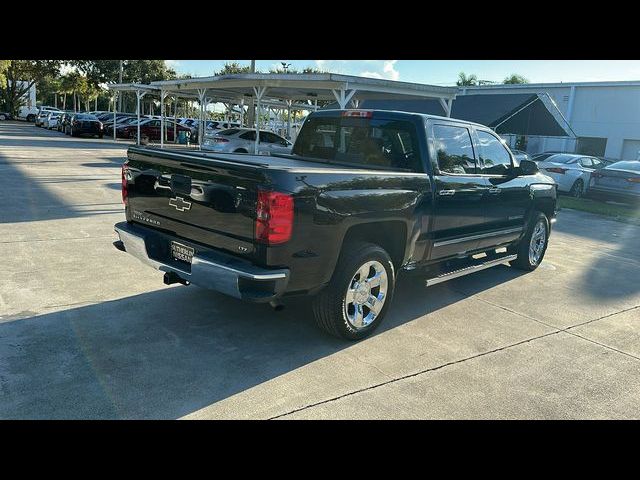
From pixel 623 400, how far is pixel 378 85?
12.7 meters

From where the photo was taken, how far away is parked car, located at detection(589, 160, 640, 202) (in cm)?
1519

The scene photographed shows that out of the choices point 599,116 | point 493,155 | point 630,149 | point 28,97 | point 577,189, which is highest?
point 599,116

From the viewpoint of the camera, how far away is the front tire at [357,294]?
4234 mm

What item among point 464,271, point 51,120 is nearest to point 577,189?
point 464,271

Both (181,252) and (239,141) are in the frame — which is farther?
(239,141)

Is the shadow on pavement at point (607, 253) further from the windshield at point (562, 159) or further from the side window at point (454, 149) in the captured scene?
the windshield at point (562, 159)

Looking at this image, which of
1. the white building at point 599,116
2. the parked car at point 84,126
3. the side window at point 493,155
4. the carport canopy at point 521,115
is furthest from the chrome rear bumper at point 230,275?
the white building at point 599,116

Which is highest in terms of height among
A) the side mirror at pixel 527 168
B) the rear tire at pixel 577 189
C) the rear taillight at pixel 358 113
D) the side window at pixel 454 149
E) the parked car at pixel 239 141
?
the rear taillight at pixel 358 113

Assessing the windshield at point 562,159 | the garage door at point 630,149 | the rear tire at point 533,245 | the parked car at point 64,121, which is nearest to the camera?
the rear tire at point 533,245

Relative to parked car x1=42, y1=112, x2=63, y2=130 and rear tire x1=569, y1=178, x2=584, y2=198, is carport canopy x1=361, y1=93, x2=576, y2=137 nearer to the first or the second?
rear tire x1=569, y1=178, x2=584, y2=198

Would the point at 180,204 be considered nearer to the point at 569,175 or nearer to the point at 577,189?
the point at 569,175

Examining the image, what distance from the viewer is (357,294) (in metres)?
4.43

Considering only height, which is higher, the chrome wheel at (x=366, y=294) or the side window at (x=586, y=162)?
the side window at (x=586, y=162)

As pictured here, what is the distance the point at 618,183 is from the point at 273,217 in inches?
598
